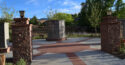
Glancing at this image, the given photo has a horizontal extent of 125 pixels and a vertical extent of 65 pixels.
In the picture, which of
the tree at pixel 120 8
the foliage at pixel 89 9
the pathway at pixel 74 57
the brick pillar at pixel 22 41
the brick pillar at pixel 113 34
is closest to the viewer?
the pathway at pixel 74 57

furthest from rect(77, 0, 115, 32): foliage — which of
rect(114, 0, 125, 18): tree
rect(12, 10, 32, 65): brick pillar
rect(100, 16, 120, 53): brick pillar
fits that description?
rect(12, 10, 32, 65): brick pillar

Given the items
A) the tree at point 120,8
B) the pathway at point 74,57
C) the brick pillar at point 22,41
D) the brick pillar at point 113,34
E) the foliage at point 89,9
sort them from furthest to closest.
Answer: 1. the tree at point 120,8
2. the foliage at point 89,9
3. the brick pillar at point 113,34
4. the brick pillar at point 22,41
5. the pathway at point 74,57

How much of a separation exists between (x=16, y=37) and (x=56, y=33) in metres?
8.19

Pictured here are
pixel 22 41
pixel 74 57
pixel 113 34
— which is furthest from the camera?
pixel 113 34

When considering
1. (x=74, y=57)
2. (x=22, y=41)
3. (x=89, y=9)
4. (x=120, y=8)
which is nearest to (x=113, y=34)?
(x=74, y=57)

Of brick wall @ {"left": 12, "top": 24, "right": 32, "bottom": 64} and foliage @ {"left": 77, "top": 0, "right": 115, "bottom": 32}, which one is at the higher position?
foliage @ {"left": 77, "top": 0, "right": 115, "bottom": 32}

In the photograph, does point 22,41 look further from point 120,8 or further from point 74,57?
point 120,8

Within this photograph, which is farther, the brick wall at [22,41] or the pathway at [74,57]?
the brick wall at [22,41]

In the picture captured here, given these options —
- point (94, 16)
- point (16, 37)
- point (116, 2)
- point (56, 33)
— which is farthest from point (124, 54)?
point (116, 2)

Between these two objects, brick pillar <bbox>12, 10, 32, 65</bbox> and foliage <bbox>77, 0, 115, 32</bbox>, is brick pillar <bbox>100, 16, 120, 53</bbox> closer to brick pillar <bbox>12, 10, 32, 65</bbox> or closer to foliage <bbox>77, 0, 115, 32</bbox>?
brick pillar <bbox>12, 10, 32, 65</bbox>

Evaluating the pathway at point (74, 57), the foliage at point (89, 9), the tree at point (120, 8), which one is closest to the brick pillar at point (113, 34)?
the pathway at point (74, 57)

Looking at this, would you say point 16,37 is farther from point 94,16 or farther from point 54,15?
point 54,15

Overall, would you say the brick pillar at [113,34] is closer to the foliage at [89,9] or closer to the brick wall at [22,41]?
the brick wall at [22,41]

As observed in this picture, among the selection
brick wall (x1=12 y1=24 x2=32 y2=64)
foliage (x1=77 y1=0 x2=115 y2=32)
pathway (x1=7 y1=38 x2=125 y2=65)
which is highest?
foliage (x1=77 y1=0 x2=115 y2=32)
